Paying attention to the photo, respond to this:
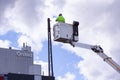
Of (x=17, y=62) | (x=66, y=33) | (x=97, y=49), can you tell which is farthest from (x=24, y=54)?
(x=66, y=33)

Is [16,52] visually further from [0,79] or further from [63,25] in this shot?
[63,25]

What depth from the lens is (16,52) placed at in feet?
342

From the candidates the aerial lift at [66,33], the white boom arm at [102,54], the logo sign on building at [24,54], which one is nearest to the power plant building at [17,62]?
the logo sign on building at [24,54]

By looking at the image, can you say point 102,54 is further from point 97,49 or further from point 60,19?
point 60,19

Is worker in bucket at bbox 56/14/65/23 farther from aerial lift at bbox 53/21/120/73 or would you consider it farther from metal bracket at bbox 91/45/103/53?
metal bracket at bbox 91/45/103/53

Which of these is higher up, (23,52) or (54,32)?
(23,52)

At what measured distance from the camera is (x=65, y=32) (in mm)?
29531

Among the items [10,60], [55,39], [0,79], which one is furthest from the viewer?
[10,60]

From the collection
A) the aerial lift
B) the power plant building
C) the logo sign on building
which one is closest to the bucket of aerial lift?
the aerial lift

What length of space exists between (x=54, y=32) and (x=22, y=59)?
76.5m

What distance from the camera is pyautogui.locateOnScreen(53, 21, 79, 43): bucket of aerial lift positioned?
29281mm

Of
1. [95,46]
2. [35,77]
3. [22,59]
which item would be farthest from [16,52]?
[95,46]

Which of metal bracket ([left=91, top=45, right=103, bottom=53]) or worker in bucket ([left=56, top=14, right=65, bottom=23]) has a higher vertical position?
worker in bucket ([left=56, top=14, right=65, bottom=23])

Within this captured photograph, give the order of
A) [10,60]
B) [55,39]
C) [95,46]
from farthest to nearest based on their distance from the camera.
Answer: [10,60]
[95,46]
[55,39]
